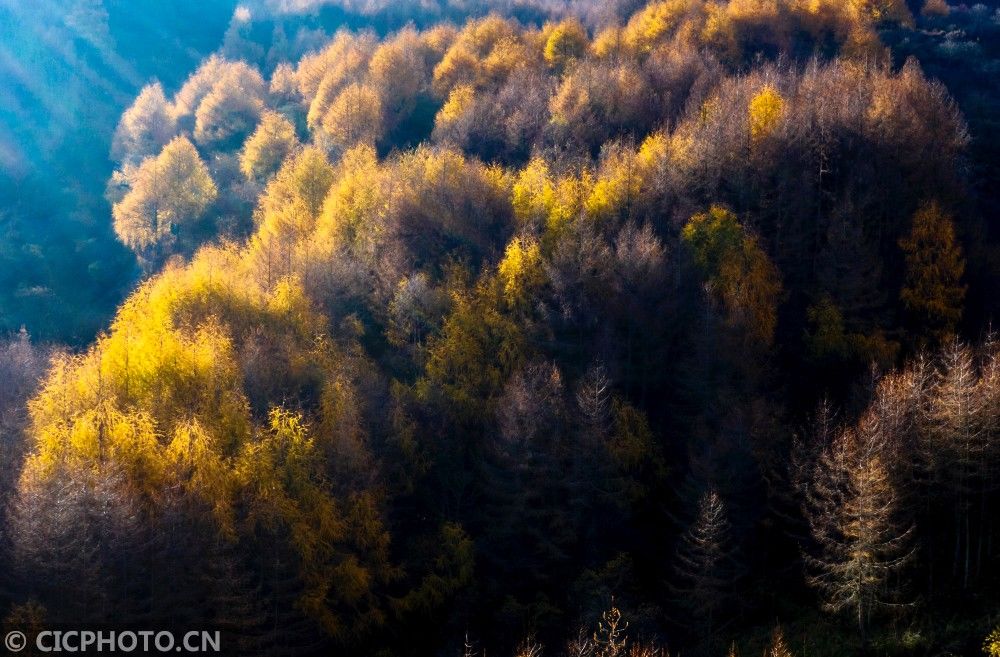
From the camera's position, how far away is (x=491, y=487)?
36688mm

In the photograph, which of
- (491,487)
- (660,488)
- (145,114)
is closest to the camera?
(491,487)

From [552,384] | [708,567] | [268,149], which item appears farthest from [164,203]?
[708,567]

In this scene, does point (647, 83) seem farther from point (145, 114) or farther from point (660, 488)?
point (145, 114)

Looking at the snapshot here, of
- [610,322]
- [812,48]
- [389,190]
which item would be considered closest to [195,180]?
[389,190]

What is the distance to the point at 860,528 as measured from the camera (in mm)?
27672

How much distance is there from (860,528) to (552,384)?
591 inches

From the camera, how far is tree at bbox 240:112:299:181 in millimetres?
73438

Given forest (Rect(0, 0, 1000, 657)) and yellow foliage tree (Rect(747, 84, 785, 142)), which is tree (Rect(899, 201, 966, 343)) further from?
yellow foliage tree (Rect(747, 84, 785, 142))

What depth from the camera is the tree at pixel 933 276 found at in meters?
43.4

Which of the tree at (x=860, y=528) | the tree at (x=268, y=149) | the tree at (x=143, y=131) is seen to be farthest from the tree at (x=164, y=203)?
the tree at (x=860, y=528)

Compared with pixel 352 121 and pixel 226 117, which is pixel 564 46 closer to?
pixel 352 121

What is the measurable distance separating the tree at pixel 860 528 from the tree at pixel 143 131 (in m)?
85.0

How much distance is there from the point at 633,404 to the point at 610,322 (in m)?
5.09

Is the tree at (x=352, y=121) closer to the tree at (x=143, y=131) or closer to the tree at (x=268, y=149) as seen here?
the tree at (x=268, y=149)
